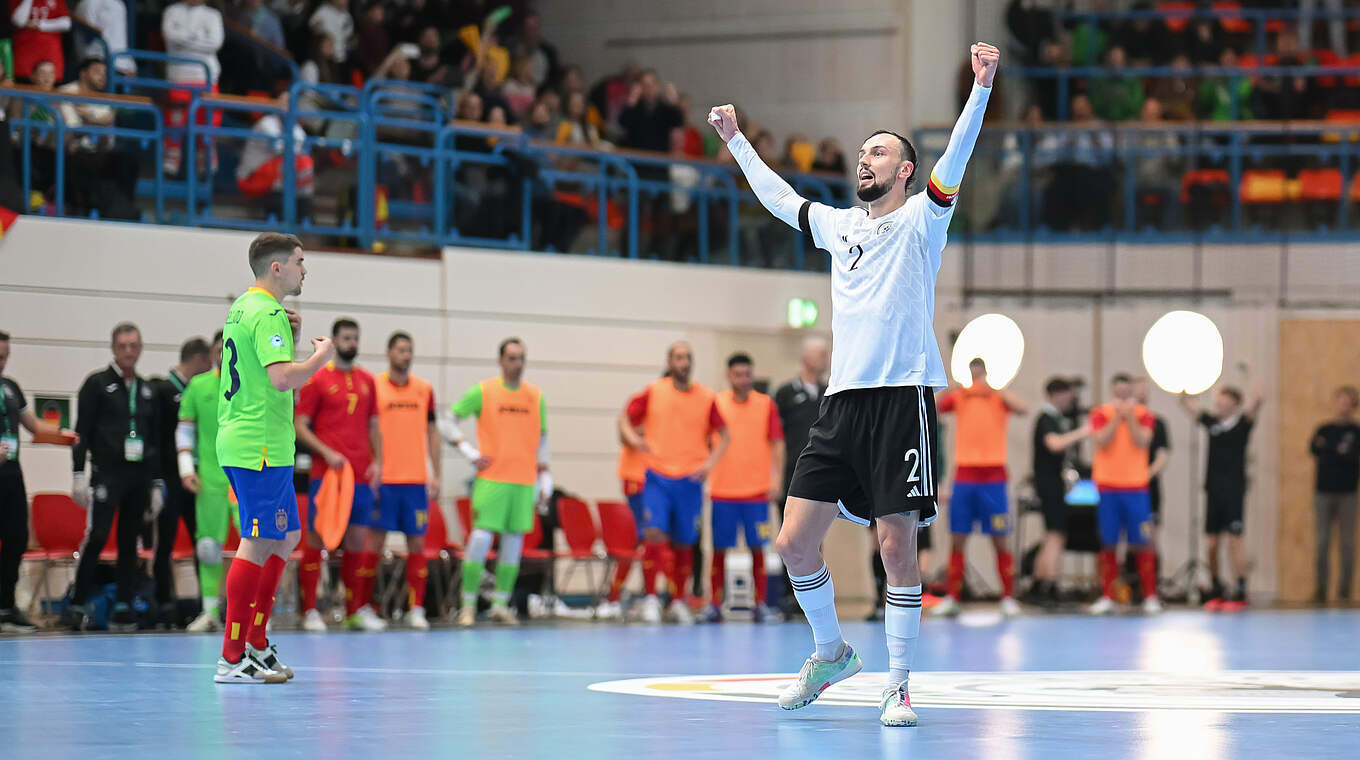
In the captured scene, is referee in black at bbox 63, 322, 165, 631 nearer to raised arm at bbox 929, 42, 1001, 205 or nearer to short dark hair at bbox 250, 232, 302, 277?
short dark hair at bbox 250, 232, 302, 277

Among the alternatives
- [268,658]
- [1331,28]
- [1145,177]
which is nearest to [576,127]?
[1145,177]

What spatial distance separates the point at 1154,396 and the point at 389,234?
8.46m

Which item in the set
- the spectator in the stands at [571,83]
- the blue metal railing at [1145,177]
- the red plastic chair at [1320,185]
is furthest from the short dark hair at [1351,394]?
the spectator in the stands at [571,83]

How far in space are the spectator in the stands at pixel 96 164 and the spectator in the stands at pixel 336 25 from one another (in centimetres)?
337

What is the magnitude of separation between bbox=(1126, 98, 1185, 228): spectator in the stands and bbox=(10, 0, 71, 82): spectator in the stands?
427 inches

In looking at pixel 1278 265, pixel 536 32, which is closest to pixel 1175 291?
pixel 1278 265

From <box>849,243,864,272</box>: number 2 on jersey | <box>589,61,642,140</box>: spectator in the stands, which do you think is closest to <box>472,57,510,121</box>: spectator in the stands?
<box>589,61,642,140</box>: spectator in the stands

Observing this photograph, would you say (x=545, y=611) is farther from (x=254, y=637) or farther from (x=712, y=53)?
(x=712, y=53)

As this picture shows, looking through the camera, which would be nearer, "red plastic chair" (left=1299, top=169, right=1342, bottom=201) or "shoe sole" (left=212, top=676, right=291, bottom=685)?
"shoe sole" (left=212, top=676, right=291, bottom=685)

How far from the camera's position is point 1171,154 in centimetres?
1923

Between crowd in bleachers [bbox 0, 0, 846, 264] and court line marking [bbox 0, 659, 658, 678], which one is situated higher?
crowd in bleachers [bbox 0, 0, 846, 264]

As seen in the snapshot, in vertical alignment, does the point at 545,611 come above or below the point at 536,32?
below

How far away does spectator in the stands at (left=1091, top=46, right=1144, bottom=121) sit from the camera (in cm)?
1997

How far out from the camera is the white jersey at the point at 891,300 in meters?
6.52
